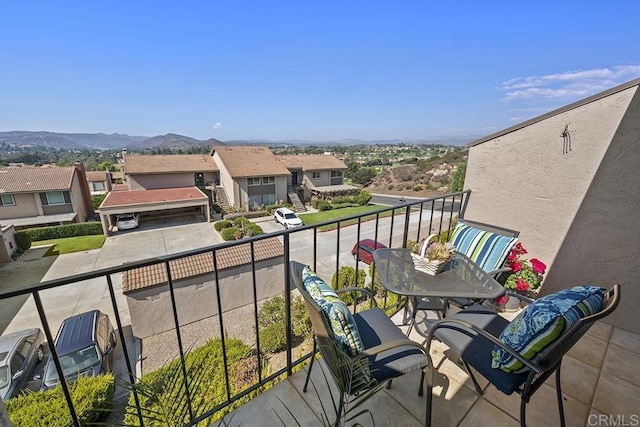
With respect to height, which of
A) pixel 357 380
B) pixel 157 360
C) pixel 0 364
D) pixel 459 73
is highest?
pixel 459 73

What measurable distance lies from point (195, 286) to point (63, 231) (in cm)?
1247

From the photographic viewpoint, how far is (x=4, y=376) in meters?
4.62

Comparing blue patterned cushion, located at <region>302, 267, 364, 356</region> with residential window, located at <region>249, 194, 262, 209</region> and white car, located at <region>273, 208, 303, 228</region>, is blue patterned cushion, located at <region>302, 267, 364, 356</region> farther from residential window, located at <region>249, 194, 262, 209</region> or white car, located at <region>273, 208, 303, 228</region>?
residential window, located at <region>249, 194, 262, 209</region>

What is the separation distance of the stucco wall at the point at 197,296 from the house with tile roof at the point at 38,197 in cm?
1313

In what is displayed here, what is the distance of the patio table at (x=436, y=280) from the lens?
1.71m

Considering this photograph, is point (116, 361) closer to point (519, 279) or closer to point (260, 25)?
point (519, 279)

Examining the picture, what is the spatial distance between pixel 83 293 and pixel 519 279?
11.7 metres

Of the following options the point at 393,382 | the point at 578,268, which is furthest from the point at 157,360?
the point at 578,268

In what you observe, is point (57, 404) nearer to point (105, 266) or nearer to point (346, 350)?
point (346, 350)

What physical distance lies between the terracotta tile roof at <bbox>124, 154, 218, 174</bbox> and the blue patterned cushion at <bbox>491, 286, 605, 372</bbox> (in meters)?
20.4

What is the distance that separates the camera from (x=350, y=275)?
24.7 ft

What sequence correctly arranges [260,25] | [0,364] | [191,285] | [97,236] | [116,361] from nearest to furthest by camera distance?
[0,364] → [116,361] → [191,285] → [260,25] → [97,236]

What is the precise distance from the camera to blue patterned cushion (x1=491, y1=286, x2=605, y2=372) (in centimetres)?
106

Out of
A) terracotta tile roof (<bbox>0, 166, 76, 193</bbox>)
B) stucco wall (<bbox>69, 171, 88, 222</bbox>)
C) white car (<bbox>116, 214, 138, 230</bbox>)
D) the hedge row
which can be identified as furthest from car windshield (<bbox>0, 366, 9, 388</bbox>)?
stucco wall (<bbox>69, 171, 88, 222</bbox>)
